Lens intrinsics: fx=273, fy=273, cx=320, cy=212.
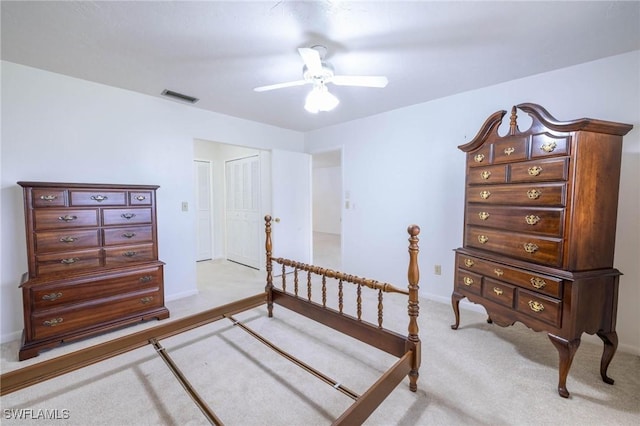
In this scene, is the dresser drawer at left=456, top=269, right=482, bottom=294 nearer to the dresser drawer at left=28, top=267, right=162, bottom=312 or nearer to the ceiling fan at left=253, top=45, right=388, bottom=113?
the ceiling fan at left=253, top=45, right=388, bottom=113

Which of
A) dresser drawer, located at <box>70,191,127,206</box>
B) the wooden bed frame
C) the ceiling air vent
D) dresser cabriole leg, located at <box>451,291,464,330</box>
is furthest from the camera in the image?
the ceiling air vent

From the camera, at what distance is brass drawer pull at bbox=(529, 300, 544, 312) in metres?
1.82

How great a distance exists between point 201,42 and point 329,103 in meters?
1.01

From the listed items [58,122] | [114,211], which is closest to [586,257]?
[114,211]

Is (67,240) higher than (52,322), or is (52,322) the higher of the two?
(67,240)

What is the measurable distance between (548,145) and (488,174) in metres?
0.45

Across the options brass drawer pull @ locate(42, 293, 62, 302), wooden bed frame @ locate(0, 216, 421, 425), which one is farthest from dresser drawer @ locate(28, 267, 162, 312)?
wooden bed frame @ locate(0, 216, 421, 425)

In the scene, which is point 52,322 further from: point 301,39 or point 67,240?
point 301,39

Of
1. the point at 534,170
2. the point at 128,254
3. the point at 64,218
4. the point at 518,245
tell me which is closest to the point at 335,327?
the point at 518,245

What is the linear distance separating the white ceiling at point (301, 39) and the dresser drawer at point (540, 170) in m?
0.89

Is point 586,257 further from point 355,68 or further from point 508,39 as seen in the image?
point 355,68

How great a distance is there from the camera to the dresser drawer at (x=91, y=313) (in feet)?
7.11

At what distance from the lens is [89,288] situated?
2365 millimetres

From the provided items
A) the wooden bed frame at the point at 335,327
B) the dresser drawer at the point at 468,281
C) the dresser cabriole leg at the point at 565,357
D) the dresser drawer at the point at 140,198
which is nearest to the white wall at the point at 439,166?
the dresser drawer at the point at 468,281
